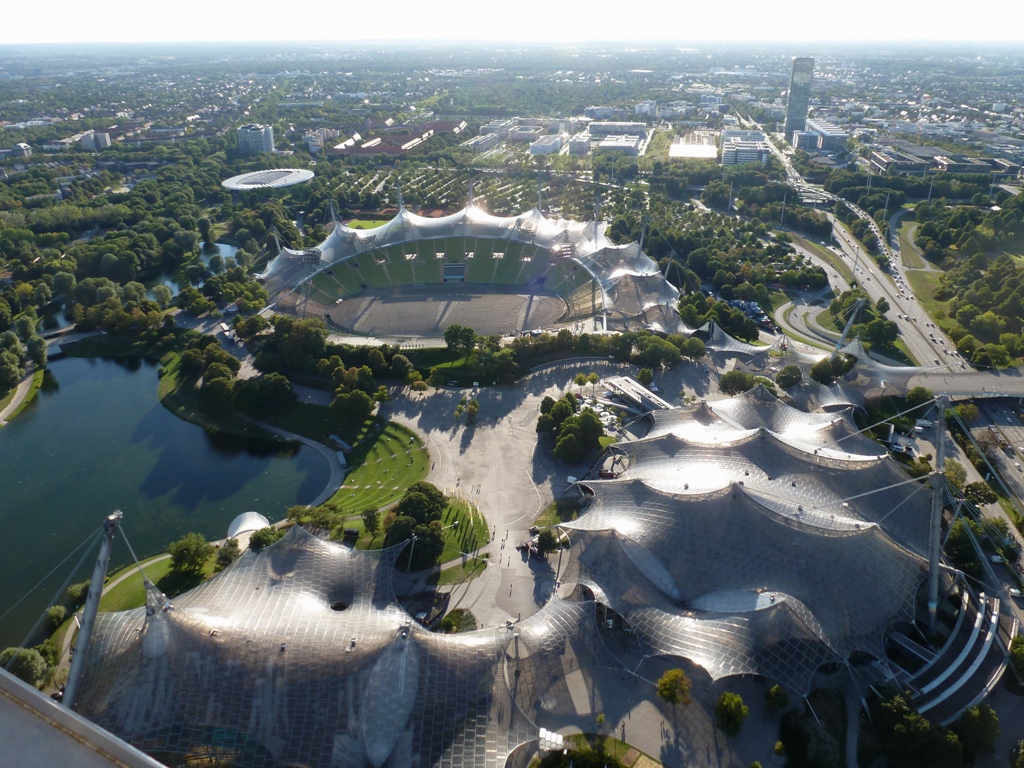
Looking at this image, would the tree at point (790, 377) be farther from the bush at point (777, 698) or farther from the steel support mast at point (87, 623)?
the steel support mast at point (87, 623)

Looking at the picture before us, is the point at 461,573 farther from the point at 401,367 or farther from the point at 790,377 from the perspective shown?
the point at 790,377

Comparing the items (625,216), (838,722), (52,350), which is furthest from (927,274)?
(52,350)

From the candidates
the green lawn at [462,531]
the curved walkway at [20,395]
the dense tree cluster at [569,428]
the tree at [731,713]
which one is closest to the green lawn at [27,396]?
the curved walkway at [20,395]

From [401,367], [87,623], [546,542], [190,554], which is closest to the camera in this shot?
[87,623]

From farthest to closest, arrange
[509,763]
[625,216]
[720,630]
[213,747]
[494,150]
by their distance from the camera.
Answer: [494,150] → [625,216] → [720,630] → [509,763] → [213,747]

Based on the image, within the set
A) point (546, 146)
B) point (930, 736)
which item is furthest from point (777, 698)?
point (546, 146)

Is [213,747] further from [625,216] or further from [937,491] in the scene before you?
[625,216]
